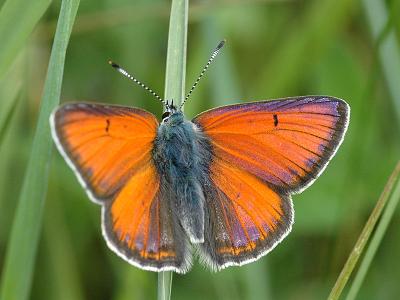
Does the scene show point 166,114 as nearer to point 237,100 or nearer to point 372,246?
point 372,246

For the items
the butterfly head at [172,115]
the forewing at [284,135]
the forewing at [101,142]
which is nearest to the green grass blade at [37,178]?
the forewing at [101,142]

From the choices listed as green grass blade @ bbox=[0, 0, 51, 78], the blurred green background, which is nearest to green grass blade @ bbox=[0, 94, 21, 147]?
green grass blade @ bbox=[0, 0, 51, 78]

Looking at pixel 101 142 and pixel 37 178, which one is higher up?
pixel 101 142

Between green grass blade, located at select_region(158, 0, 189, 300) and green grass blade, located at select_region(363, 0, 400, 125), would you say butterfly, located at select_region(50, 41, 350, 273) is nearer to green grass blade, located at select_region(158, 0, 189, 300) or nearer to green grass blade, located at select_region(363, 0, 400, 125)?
green grass blade, located at select_region(158, 0, 189, 300)

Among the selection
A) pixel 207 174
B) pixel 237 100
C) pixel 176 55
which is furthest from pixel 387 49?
pixel 176 55

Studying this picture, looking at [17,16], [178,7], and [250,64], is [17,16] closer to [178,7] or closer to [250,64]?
[178,7]

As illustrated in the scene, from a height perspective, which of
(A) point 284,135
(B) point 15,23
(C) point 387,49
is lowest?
(A) point 284,135

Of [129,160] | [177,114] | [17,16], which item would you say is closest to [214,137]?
[177,114]

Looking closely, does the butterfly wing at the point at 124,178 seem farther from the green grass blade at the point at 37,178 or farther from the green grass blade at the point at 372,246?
the green grass blade at the point at 372,246
